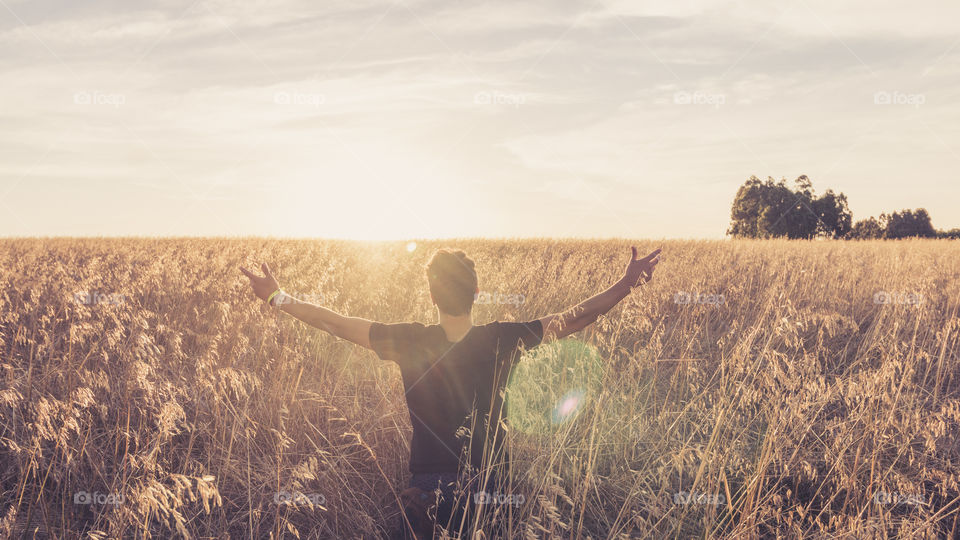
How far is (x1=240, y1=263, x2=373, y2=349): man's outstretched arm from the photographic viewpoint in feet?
9.27

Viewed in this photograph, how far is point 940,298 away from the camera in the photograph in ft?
24.7

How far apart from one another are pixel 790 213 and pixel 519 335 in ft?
193

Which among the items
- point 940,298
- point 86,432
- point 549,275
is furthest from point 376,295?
point 940,298

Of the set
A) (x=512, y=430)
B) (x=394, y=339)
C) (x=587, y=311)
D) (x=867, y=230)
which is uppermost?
(x=867, y=230)

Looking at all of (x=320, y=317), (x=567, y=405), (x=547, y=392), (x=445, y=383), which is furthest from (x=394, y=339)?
(x=547, y=392)

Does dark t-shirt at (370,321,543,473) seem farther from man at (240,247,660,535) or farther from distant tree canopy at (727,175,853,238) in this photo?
distant tree canopy at (727,175,853,238)

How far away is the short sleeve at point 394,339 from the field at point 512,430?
2.02 ft

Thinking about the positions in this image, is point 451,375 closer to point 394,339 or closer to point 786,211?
point 394,339

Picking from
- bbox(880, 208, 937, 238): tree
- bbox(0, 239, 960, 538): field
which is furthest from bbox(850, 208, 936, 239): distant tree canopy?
bbox(0, 239, 960, 538): field

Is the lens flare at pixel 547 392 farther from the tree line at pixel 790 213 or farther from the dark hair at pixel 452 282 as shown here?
the tree line at pixel 790 213

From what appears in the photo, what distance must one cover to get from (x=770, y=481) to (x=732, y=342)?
261 cm

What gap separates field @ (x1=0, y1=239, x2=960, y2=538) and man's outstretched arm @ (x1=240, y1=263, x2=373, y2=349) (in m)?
0.46

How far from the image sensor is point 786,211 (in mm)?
51969

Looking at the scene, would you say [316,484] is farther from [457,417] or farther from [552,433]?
[552,433]
